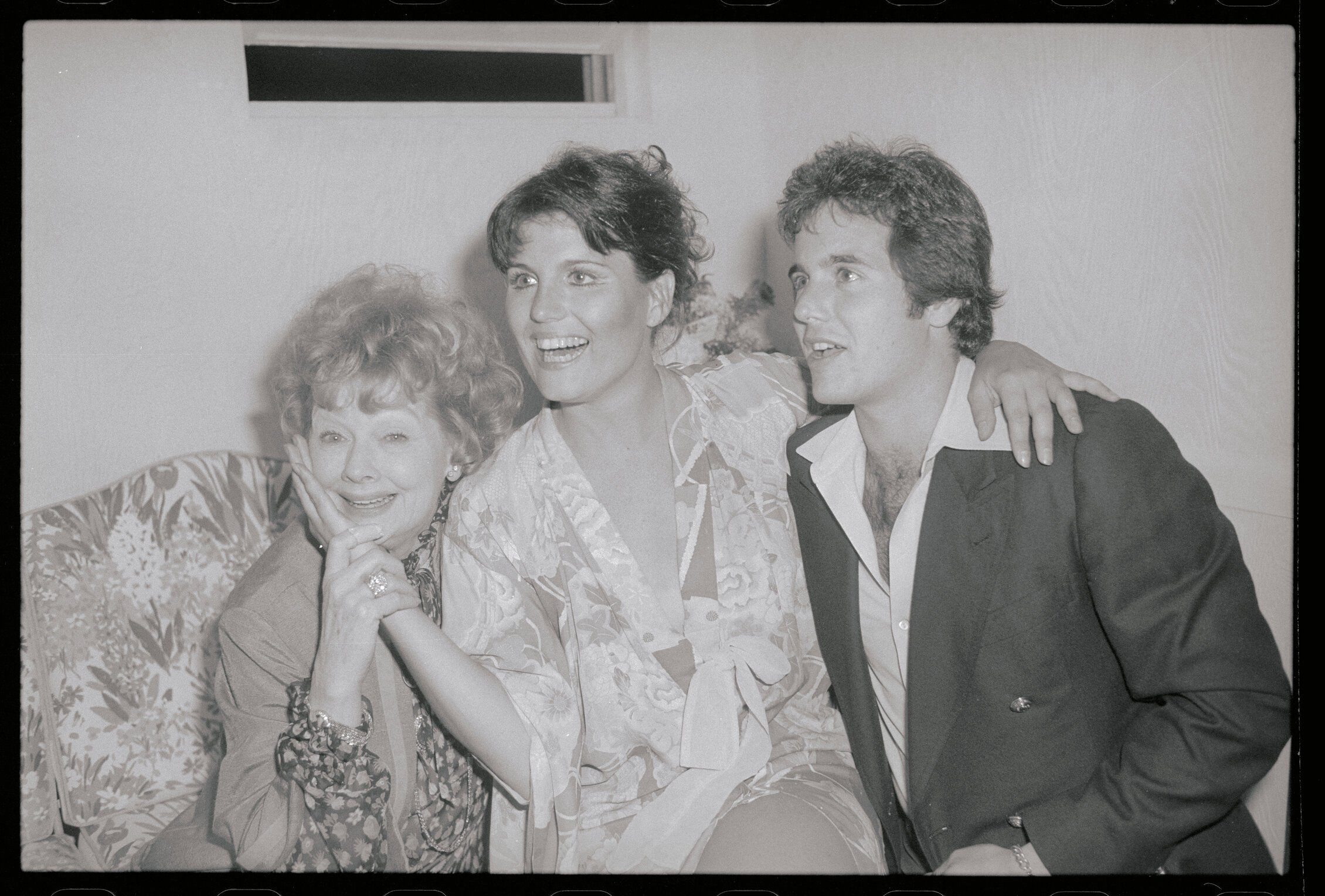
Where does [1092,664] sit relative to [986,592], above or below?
below

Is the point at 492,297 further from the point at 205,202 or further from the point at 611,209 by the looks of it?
the point at 205,202

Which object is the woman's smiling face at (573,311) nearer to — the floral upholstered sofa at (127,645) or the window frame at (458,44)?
the window frame at (458,44)

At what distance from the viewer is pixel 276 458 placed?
1.84 meters

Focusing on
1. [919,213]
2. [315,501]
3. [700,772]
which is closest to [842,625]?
[700,772]

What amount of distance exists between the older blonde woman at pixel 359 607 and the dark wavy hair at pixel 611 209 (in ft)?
0.59

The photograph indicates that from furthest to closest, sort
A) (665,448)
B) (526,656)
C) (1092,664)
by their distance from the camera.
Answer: (665,448) → (526,656) → (1092,664)

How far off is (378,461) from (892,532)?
30.0 inches

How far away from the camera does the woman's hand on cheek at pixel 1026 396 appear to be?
1.33 metres

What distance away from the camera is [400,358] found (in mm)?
1527

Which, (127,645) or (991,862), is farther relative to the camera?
(127,645)

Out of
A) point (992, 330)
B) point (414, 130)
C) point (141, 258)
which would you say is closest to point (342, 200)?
point (414, 130)

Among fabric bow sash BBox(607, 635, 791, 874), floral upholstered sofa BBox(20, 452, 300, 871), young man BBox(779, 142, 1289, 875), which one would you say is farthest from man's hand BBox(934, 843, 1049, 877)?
floral upholstered sofa BBox(20, 452, 300, 871)

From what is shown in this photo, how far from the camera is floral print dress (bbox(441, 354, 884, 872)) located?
148 cm

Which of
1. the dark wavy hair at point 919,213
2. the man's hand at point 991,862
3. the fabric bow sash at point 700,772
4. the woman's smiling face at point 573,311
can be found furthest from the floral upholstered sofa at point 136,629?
the man's hand at point 991,862
